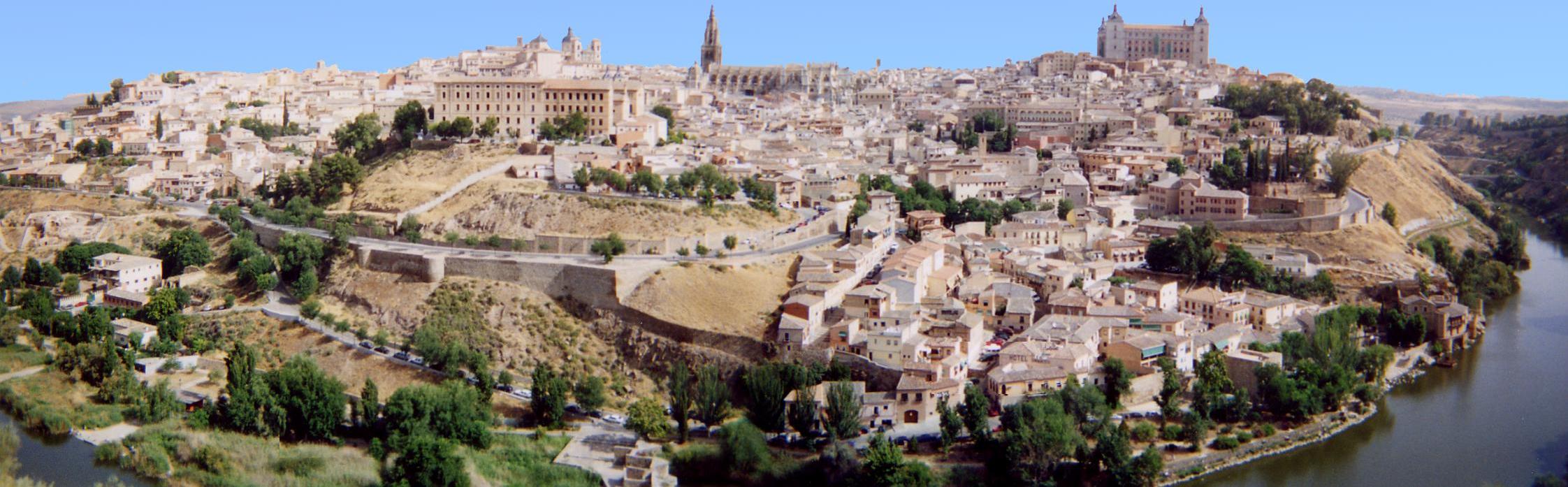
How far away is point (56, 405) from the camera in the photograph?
50.0ft

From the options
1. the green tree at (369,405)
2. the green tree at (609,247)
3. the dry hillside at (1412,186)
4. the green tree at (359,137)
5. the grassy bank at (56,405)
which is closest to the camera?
the green tree at (369,405)

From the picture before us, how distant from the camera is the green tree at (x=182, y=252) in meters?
20.0

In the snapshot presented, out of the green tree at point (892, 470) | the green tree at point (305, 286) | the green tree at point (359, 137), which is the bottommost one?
the green tree at point (892, 470)

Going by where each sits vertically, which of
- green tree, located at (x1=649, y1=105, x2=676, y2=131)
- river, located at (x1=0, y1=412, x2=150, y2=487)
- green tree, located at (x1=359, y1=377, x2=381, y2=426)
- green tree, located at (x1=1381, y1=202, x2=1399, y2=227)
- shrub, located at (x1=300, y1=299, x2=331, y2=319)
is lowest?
river, located at (x1=0, y1=412, x2=150, y2=487)

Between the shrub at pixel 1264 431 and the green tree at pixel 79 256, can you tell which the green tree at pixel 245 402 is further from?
the shrub at pixel 1264 431

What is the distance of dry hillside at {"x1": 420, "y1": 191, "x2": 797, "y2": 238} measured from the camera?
19.0 metres

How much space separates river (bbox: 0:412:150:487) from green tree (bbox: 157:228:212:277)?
5.45 meters

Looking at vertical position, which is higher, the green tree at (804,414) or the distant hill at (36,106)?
the distant hill at (36,106)

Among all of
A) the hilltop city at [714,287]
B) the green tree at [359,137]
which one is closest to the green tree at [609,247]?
the hilltop city at [714,287]

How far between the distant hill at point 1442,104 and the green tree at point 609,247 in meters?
43.3

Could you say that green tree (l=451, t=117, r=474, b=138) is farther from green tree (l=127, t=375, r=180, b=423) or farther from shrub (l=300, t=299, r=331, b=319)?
green tree (l=127, t=375, r=180, b=423)

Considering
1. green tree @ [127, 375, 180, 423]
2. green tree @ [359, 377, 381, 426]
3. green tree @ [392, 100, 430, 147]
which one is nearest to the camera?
green tree @ [359, 377, 381, 426]

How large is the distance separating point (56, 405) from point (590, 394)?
19.7 feet

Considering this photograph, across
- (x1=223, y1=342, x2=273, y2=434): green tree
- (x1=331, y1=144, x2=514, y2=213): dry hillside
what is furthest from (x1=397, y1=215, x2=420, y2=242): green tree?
(x1=223, y1=342, x2=273, y2=434): green tree
